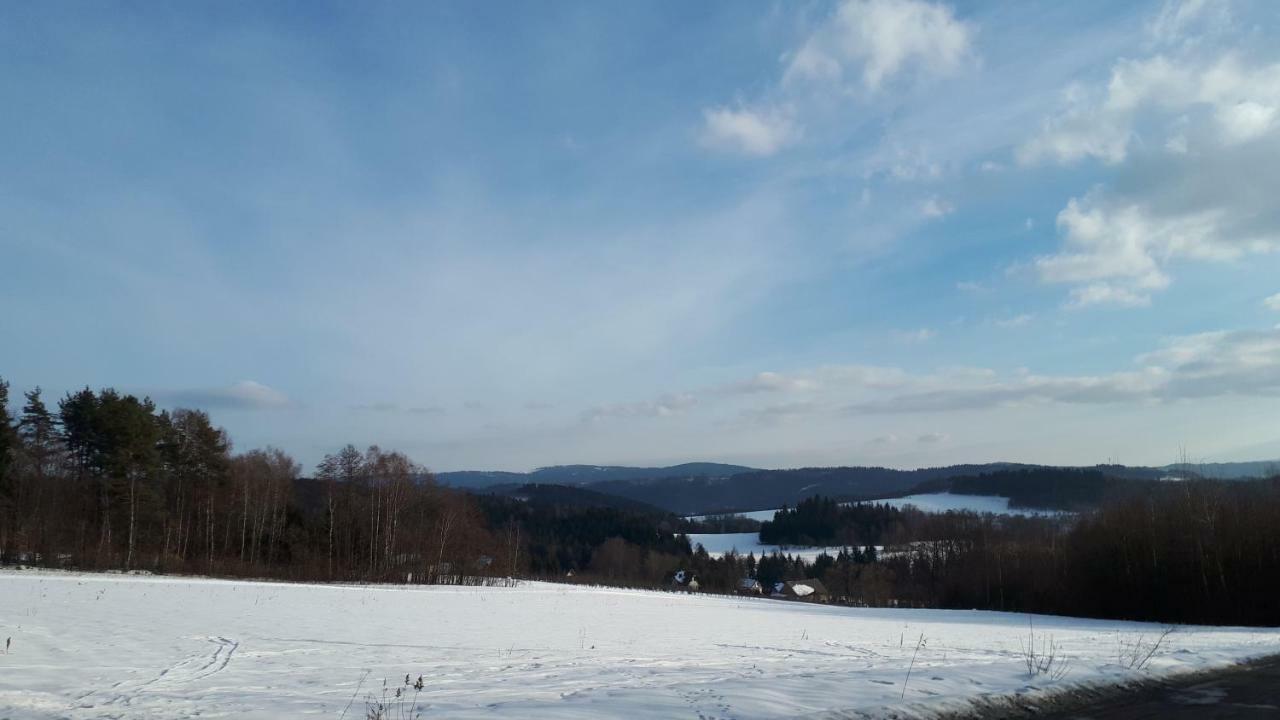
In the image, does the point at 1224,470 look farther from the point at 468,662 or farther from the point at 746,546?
the point at 746,546

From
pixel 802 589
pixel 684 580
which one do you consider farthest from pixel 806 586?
pixel 684 580

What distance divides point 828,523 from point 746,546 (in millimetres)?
19195

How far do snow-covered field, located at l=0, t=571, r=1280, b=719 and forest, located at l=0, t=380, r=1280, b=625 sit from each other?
21.8 meters

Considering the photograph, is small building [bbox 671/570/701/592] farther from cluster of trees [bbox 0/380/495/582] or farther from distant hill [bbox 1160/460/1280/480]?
distant hill [bbox 1160/460/1280/480]

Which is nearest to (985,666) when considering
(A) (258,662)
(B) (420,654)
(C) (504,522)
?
(B) (420,654)

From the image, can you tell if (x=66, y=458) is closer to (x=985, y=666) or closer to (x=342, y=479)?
(x=342, y=479)

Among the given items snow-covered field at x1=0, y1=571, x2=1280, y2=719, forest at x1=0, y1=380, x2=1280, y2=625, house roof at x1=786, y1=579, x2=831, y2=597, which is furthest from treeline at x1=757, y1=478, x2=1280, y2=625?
house roof at x1=786, y1=579, x2=831, y2=597

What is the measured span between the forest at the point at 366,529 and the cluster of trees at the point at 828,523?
263 ft

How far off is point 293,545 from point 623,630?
44655mm

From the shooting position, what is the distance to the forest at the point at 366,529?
38531mm

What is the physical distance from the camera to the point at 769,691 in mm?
9180

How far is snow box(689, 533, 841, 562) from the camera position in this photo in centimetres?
15330

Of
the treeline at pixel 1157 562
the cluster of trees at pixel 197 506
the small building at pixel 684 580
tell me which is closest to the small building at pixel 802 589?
the small building at pixel 684 580

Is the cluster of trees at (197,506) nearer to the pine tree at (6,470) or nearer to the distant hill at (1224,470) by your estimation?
the pine tree at (6,470)
